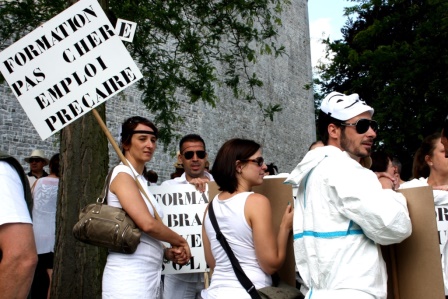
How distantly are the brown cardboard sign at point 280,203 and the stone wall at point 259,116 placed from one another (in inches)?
441

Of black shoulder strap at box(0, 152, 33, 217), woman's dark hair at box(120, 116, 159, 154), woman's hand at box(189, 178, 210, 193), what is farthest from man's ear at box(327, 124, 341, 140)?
woman's hand at box(189, 178, 210, 193)

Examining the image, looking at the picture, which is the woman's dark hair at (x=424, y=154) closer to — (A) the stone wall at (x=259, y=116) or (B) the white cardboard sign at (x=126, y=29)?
(B) the white cardboard sign at (x=126, y=29)

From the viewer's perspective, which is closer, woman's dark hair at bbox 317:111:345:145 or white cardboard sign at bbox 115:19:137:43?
woman's dark hair at bbox 317:111:345:145

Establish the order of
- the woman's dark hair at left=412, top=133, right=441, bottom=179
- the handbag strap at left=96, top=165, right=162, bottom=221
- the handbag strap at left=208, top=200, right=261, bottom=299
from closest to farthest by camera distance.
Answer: the handbag strap at left=208, top=200, right=261, bottom=299
the handbag strap at left=96, top=165, right=162, bottom=221
the woman's dark hair at left=412, top=133, right=441, bottom=179

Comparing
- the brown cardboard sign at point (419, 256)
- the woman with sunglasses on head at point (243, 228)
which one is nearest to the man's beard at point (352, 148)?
the brown cardboard sign at point (419, 256)

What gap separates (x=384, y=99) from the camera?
14406 millimetres

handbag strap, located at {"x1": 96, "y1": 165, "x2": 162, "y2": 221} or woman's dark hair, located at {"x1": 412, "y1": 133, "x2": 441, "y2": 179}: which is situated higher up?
woman's dark hair, located at {"x1": 412, "y1": 133, "x2": 441, "y2": 179}

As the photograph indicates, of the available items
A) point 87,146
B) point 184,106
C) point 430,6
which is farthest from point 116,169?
point 184,106

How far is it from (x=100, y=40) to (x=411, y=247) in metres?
2.34

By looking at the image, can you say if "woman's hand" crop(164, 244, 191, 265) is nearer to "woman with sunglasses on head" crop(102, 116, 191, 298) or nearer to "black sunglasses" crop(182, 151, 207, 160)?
"woman with sunglasses on head" crop(102, 116, 191, 298)

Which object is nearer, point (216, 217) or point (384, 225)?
point (384, 225)

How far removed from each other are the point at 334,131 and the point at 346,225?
0.52 meters

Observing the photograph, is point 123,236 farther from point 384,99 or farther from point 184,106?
point 184,106

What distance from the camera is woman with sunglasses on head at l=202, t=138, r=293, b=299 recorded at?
11.3 ft
